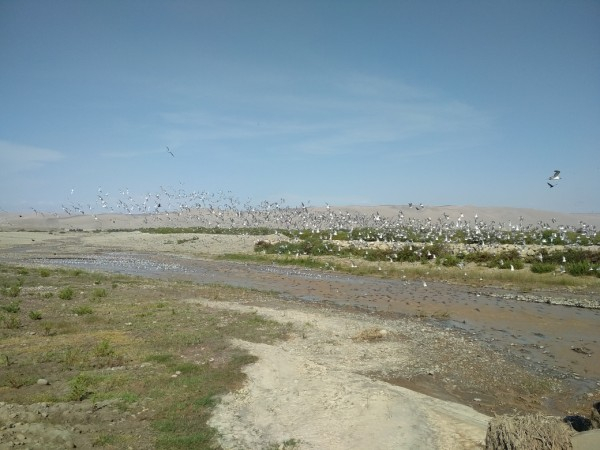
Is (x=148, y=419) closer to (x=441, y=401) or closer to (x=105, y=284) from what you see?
(x=441, y=401)

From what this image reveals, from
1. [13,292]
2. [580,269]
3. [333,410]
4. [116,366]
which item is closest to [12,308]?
[13,292]

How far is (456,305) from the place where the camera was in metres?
25.3

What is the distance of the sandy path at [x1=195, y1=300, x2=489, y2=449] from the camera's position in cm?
881

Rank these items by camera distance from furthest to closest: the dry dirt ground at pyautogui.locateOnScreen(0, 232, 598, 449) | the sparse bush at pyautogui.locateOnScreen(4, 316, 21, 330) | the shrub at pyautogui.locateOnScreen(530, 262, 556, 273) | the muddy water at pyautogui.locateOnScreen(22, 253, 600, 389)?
the shrub at pyautogui.locateOnScreen(530, 262, 556, 273)
the muddy water at pyautogui.locateOnScreen(22, 253, 600, 389)
the sparse bush at pyautogui.locateOnScreen(4, 316, 21, 330)
the dry dirt ground at pyautogui.locateOnScreen(0, 232, 598, 449)

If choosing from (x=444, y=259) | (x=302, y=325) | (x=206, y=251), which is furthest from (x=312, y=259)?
(x=302, y=325)

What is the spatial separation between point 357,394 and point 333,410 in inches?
38.9

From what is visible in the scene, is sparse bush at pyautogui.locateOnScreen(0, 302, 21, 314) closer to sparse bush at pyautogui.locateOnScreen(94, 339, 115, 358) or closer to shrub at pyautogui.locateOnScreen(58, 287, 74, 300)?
shrub at pyautogui.locateOnScreen(58, 287, 74, 300)

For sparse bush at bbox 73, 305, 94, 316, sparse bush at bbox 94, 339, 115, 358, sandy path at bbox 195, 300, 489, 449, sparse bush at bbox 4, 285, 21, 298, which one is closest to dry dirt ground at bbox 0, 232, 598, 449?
sandy path at bbox 195, 300, 489, 449

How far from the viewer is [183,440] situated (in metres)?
8.52

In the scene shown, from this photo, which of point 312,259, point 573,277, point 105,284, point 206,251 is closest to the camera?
point 105,284

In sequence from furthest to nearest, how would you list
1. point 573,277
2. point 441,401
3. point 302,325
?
point 573,277 → point 302,325 → point 441,401

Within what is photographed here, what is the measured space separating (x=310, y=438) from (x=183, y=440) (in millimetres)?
2311

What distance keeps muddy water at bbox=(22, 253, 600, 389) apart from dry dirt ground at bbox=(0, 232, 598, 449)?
1.92 metres

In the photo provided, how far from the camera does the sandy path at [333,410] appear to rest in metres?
8.81
